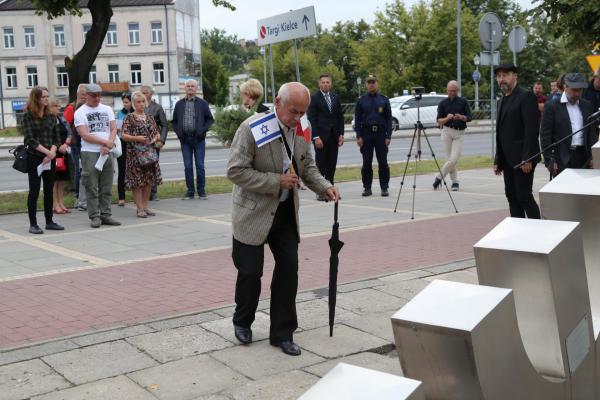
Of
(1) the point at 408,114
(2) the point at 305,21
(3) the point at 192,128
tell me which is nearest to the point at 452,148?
(2) the point at 305,21

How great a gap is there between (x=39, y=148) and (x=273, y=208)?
5.77 meters

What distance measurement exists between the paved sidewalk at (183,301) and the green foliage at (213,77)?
74.6 meters

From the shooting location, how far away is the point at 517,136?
805cm

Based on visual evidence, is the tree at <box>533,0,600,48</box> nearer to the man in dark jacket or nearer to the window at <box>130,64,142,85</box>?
the man in dark jacket

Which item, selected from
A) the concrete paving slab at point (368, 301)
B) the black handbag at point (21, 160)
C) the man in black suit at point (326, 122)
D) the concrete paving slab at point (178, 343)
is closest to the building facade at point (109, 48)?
the man in black suit at point (326, 122)

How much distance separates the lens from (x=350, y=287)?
672 cm

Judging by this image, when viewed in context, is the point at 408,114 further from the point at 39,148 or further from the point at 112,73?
the point at 112,73

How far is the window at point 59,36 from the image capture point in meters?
73.4

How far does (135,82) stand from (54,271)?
68.6m

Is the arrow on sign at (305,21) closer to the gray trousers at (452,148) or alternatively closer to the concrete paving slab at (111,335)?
the gray trousers at (452,148)

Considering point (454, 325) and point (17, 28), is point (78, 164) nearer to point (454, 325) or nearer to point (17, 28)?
point (454, 325)

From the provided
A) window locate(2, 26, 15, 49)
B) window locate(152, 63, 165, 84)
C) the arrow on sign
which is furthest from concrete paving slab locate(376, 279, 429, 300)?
window locate(2, 26, 15, 49)

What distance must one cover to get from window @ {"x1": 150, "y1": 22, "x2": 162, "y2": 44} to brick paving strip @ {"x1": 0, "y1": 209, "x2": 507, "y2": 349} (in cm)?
6685

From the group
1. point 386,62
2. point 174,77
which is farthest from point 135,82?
point 386,62
